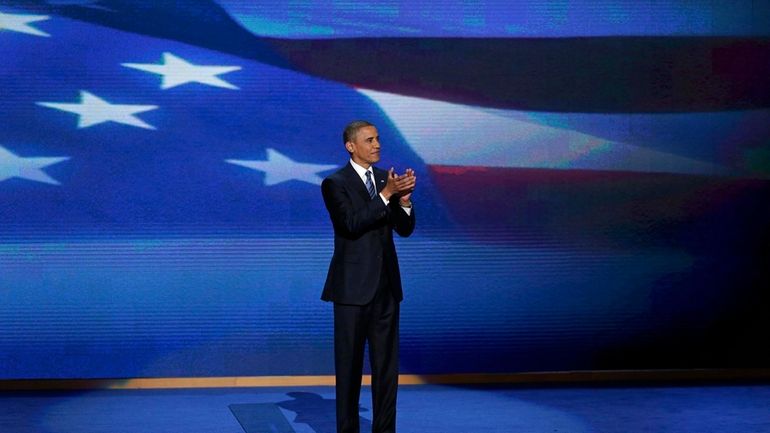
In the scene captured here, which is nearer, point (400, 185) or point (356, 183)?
point (400, 185)

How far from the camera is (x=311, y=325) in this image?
5289mm

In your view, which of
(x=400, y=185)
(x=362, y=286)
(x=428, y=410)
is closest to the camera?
(x=400, y=185)

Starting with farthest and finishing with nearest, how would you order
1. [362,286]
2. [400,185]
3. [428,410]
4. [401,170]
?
[401,170]
[428,410]
[362,286]
[400,185]

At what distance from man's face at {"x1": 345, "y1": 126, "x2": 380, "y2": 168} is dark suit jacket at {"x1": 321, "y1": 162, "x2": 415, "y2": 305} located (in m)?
0.07

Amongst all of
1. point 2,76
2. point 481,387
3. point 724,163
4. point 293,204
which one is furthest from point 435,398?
point 2,76

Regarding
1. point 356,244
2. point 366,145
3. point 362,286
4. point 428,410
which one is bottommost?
point 428,410

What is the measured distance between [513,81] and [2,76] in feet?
8.43

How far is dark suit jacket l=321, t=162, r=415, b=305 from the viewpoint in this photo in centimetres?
347

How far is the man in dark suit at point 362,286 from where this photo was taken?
349cm

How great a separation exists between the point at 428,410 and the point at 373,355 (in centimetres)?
125

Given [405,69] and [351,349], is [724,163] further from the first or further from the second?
[351,349]

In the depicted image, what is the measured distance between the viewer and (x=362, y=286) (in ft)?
11.4

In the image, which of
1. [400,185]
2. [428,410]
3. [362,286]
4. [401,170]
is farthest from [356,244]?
[401,170]

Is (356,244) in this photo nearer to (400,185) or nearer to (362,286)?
(362,286)
